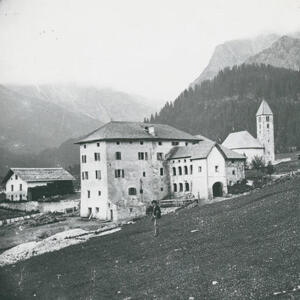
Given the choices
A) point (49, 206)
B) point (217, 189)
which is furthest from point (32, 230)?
point (217, 189)

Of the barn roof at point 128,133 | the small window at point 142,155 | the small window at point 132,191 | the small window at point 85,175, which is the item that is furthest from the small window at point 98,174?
the small window at point 142,155

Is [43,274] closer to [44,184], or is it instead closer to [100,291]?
[100,291]

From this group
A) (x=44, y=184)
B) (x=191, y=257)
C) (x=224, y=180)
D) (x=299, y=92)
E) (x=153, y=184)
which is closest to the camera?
(x=191, y=257)

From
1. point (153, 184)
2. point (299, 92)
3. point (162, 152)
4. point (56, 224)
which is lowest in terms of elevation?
point (56, 224)

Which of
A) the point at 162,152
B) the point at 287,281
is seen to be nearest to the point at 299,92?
the point at 162,152

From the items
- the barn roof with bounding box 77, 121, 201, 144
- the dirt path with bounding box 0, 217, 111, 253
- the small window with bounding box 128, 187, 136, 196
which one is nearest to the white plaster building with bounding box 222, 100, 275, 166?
the barn roof with bounding box 77, 121, 201, 144

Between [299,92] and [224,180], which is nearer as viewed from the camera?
[224,180]

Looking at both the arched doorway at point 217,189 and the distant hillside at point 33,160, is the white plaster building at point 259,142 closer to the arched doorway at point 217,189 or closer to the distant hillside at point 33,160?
the arched doorway at point 217,189

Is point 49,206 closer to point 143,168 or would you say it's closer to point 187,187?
point 143,168
